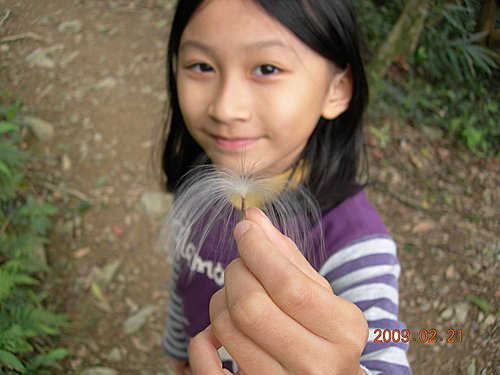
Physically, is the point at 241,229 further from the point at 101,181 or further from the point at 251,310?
the point at 101,181

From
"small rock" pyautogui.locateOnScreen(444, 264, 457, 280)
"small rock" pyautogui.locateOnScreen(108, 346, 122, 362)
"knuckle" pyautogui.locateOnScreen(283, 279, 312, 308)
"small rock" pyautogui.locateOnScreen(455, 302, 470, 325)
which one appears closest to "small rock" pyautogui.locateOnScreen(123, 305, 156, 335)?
"small rock" pyautogui.locateOnScreen(108, 346, 122, 362)

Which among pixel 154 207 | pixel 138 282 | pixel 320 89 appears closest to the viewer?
pixel 320 89

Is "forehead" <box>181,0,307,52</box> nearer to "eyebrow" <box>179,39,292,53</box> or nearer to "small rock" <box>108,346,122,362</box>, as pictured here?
"eyebrow" <box>179,39,292,53</box>

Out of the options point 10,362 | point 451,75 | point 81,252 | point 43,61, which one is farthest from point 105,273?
point 451,75

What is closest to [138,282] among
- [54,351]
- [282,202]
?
[54,351]

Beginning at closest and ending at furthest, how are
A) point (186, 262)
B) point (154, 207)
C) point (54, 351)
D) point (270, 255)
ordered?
1. point (270, 255)
2. point (186, 262)
3. point (54, 351)
4. point (154, 207)

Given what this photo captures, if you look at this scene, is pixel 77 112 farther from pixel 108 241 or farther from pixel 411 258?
pixel 411 258

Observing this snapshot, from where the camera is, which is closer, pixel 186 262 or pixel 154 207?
pixel 186 262

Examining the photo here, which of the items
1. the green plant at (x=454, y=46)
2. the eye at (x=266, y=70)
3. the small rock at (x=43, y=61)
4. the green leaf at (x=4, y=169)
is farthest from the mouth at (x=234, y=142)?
the small rock at (x=43, y=61)
